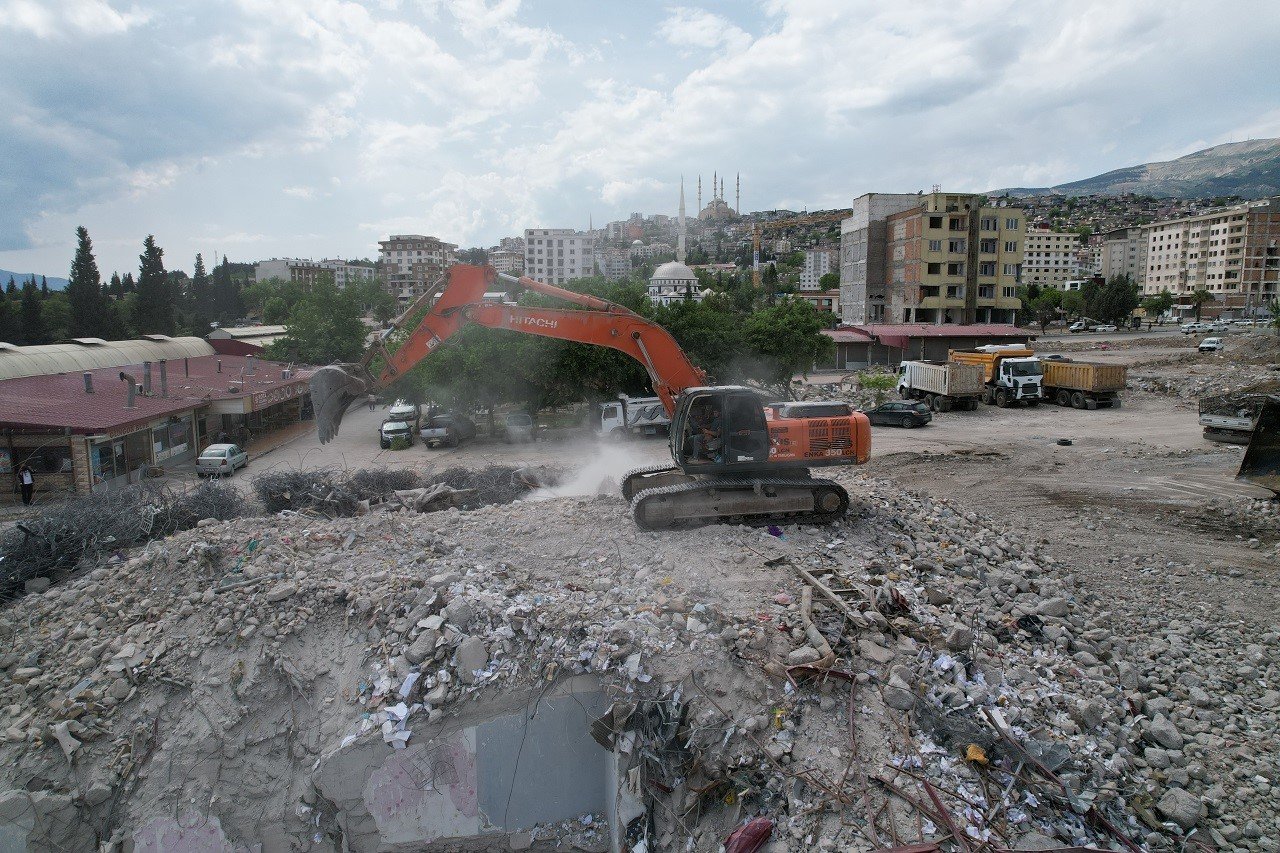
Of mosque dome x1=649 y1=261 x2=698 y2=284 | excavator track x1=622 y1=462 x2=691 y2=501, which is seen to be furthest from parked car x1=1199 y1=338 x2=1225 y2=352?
mosque dome x1=649 y1=261 x2=698 y2=284

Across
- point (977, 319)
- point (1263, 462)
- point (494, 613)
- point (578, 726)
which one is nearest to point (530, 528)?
point (494, 613)

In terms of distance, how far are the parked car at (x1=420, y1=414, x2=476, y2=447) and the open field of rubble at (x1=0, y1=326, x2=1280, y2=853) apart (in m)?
14.6

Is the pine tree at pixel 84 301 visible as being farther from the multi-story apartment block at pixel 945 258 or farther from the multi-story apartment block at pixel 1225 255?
the multi-story apartment block at pixel 1225 255

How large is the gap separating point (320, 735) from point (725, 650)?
150 inches

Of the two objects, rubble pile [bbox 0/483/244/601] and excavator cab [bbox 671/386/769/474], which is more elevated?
excavator cab [bbox 671/386/769/474]

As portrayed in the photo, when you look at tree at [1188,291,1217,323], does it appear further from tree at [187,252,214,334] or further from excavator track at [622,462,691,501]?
tree at [187,252,214,334]

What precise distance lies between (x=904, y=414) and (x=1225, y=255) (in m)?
102

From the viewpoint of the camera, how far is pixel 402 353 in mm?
10398

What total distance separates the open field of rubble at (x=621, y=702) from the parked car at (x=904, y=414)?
1606 centimetres

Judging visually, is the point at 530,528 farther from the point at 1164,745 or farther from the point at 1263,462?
the point at 1263,462

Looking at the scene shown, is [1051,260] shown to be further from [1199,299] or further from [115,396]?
[115,396]

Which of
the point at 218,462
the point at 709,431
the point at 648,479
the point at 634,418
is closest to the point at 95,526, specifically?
the point at 648,479

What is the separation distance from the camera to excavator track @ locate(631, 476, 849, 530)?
10.2 m

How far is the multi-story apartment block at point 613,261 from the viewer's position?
173375mm
